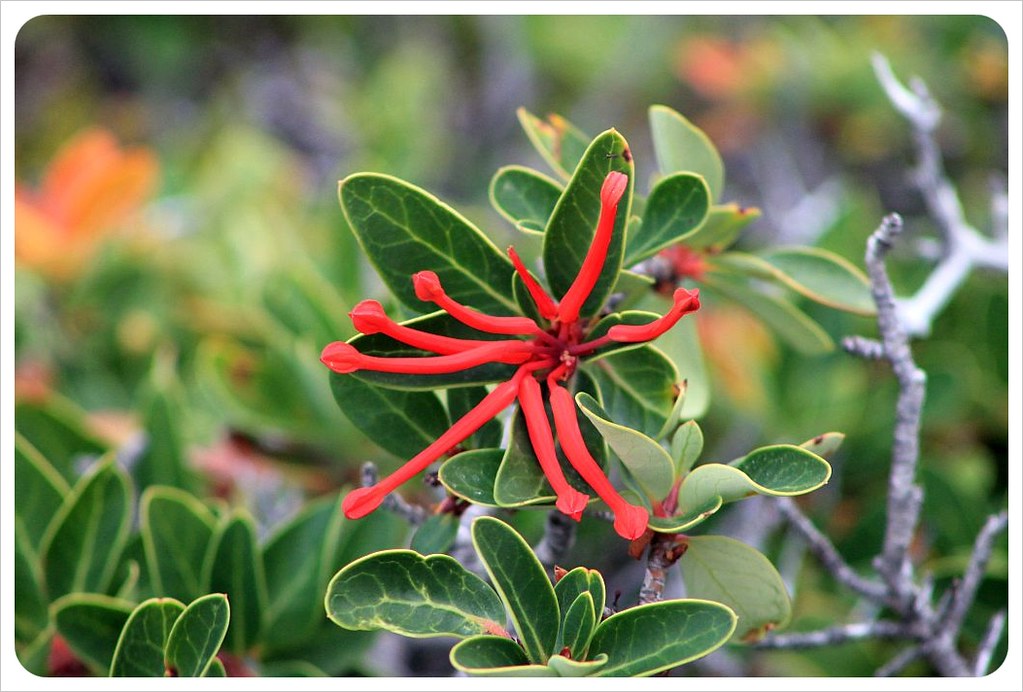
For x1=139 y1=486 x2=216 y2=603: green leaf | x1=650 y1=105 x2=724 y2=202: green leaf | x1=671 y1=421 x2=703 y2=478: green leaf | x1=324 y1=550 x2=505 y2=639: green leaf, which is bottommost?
x1=139 y1=486 x2=216 y2=603: green leaf

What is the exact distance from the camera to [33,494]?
3.70 ft

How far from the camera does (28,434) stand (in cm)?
132

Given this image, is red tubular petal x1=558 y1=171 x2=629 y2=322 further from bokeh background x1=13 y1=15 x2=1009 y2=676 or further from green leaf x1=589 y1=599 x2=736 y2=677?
bokeh background x1=13 y1=15 x2=1009 y2=676

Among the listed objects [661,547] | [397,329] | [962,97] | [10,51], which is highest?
[962,97]

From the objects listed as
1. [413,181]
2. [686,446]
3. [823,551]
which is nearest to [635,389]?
[686,446]

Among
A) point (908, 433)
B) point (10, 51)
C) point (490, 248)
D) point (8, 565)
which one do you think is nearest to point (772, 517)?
point (908, 433)

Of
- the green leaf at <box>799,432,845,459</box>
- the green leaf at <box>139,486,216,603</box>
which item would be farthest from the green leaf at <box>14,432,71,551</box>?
the green leaf at <box>799,432,845,459</box>

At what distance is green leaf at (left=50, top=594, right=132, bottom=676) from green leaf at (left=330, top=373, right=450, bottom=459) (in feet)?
1.08

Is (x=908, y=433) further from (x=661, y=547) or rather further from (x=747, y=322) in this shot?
(x=747, y=322)

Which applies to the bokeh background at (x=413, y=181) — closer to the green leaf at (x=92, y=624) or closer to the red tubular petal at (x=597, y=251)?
the green leaf at (x=92, y=624)

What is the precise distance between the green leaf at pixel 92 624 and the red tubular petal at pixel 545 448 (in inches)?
19.5

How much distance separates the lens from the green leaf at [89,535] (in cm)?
108

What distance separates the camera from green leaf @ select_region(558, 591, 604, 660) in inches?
29.0

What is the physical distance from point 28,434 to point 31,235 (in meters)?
0.62
